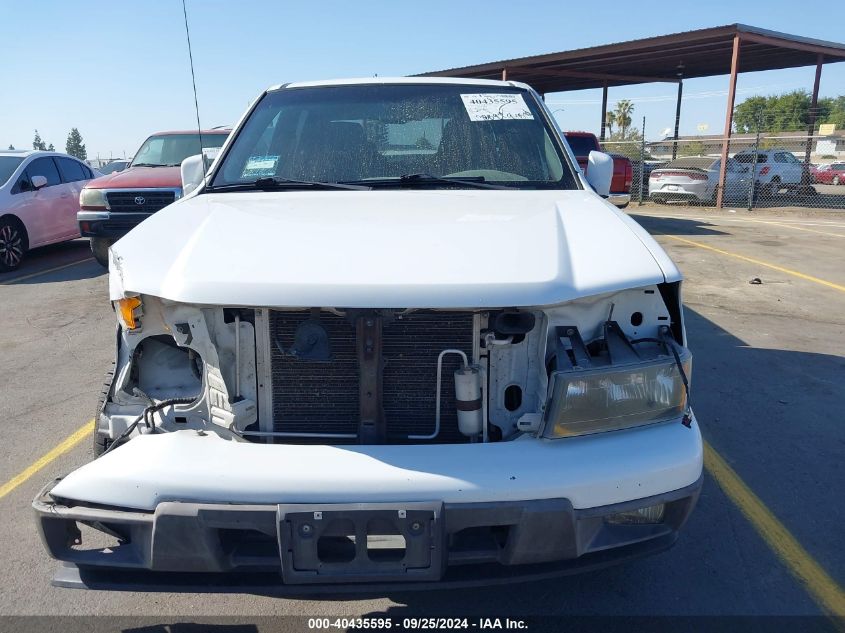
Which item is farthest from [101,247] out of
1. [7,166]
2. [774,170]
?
[774,170]

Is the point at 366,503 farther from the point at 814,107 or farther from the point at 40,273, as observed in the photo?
the point at 814,107

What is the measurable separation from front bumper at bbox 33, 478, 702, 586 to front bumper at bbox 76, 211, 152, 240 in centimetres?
717

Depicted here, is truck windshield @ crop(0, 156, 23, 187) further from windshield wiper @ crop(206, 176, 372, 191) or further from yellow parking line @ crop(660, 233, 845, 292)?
yellow parking line @ crop(660, 233, 845, 292)

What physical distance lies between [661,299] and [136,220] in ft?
25.3

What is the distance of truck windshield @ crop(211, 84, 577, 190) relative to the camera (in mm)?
3348

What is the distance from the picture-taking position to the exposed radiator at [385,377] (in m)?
2.24

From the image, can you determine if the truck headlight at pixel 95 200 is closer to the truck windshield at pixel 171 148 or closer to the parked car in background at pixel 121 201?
the parked car in background at pixel 121 201

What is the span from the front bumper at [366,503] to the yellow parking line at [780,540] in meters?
1.04

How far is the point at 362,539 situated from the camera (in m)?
1.92

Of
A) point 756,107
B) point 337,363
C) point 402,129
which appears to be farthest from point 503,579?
point 756,107

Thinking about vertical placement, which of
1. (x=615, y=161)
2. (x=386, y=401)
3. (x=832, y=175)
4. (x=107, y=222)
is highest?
(x=615, y=161)

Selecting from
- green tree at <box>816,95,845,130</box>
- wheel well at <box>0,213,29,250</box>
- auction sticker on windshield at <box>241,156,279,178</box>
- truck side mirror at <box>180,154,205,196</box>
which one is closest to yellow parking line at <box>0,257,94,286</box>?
wheel well at <box>0,213,29,250</box>

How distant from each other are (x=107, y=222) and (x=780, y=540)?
8274mm

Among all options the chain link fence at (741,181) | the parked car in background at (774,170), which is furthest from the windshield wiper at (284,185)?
the parked car in background at (774,170)
